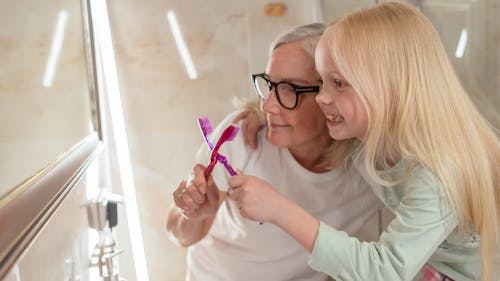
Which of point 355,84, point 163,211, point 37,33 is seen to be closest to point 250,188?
point 355,84

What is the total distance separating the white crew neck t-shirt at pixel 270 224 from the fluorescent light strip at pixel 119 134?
355 mm

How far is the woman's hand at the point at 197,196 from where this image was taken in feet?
2.50

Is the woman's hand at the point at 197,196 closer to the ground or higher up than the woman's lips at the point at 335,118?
closer to the ground

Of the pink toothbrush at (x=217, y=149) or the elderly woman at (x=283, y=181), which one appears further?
the elderly woman at (x=283, y=181)

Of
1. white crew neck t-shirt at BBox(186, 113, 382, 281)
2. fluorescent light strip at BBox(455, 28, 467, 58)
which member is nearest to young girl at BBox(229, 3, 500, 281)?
white crew neck t-shirt at BBox(186, 113, 382, 281)

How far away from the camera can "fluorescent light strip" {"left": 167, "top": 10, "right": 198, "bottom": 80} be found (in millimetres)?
1262

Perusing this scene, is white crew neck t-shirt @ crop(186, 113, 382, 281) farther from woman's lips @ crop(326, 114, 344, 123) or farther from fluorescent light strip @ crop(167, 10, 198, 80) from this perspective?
fluorescent light strip @ crop(167, 10, 198, 80)

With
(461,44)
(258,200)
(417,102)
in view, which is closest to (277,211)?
(258,200)

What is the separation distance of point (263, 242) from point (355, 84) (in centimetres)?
45

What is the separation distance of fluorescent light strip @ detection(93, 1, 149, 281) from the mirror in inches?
13.0

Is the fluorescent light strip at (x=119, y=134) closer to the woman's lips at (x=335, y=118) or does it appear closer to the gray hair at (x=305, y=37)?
the gray hair at (x=305, y=37)

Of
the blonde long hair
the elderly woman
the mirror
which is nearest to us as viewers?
the mirror

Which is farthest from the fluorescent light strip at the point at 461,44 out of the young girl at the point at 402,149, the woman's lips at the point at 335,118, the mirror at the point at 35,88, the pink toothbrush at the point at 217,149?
the mirror at the point at 35,88

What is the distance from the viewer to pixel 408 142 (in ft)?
2.36
